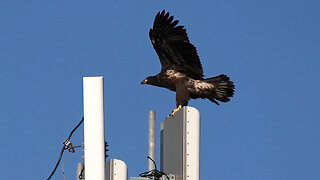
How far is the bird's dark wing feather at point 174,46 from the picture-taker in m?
8.99

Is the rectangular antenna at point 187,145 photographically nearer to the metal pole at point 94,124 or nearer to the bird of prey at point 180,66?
the metal pole at point 94,124

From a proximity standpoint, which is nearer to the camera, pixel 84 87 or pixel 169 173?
pixel 84 87

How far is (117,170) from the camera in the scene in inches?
179

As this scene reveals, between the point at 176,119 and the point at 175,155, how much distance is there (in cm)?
23

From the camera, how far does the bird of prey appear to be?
8977 mm

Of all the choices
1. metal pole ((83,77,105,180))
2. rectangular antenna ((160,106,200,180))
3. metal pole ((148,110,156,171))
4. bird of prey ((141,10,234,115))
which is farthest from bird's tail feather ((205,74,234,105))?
metal pole ((83,77,105,180))

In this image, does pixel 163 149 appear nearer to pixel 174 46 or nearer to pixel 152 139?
pixel 152 139

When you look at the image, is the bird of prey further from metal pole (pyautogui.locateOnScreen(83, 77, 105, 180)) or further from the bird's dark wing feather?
metal pole (pyautogui.locateOnScreen(83, 77, 105, 180))

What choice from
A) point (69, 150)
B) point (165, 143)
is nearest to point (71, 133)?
point (69, 150)

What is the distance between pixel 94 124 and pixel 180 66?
5.29 m

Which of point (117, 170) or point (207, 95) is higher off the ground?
point (207, 95)

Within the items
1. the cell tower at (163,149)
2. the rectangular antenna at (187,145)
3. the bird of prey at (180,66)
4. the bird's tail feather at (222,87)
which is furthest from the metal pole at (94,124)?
the bird's tail feather at (222,87)

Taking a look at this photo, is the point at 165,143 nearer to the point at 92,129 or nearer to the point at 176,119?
the point at 176,119

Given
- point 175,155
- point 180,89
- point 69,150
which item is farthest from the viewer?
point 180,89
